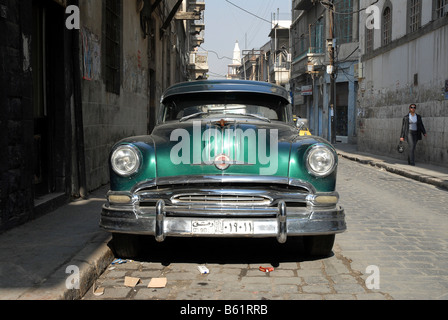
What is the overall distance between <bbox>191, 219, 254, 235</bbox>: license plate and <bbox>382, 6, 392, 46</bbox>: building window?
52.5 ft

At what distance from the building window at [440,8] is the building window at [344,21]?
14.2m

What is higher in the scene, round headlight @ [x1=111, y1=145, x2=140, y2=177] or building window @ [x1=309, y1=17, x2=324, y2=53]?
building window @ [x1=309, y1=17, x2=324, y2=53]

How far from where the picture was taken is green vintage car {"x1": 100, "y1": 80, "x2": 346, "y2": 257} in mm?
4027

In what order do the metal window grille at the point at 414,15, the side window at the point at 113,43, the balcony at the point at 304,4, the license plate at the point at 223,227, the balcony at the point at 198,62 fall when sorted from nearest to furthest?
the license plate at the point at 223,227
the side window at the point at 113,43
the metal window grille at the point at 414,15
the balcony at the point at 304,4
the balcony at the point at 198,62

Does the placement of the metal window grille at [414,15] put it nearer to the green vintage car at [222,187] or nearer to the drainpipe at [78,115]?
the drainpipe at [78,115]

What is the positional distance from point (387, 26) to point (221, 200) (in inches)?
647

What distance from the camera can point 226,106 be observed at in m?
5.76

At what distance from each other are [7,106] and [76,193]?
2.49 metres

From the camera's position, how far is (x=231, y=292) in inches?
147

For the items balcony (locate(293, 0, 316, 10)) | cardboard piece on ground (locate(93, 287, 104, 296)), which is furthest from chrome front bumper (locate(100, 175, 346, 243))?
balcony (locate(293, 0, 316, 10))

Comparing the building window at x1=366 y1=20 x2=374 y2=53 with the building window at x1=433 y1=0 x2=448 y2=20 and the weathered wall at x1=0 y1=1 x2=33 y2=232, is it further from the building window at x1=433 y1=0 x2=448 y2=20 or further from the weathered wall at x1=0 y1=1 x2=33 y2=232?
the weathered wall at x1=0 y1=1 x2=33 y2=232

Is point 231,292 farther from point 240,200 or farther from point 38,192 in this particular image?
point 38,192

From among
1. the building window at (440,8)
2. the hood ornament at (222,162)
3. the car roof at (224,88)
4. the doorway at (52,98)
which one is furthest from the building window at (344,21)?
the hood ornament at (222,162)

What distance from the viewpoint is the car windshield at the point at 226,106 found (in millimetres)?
5719
